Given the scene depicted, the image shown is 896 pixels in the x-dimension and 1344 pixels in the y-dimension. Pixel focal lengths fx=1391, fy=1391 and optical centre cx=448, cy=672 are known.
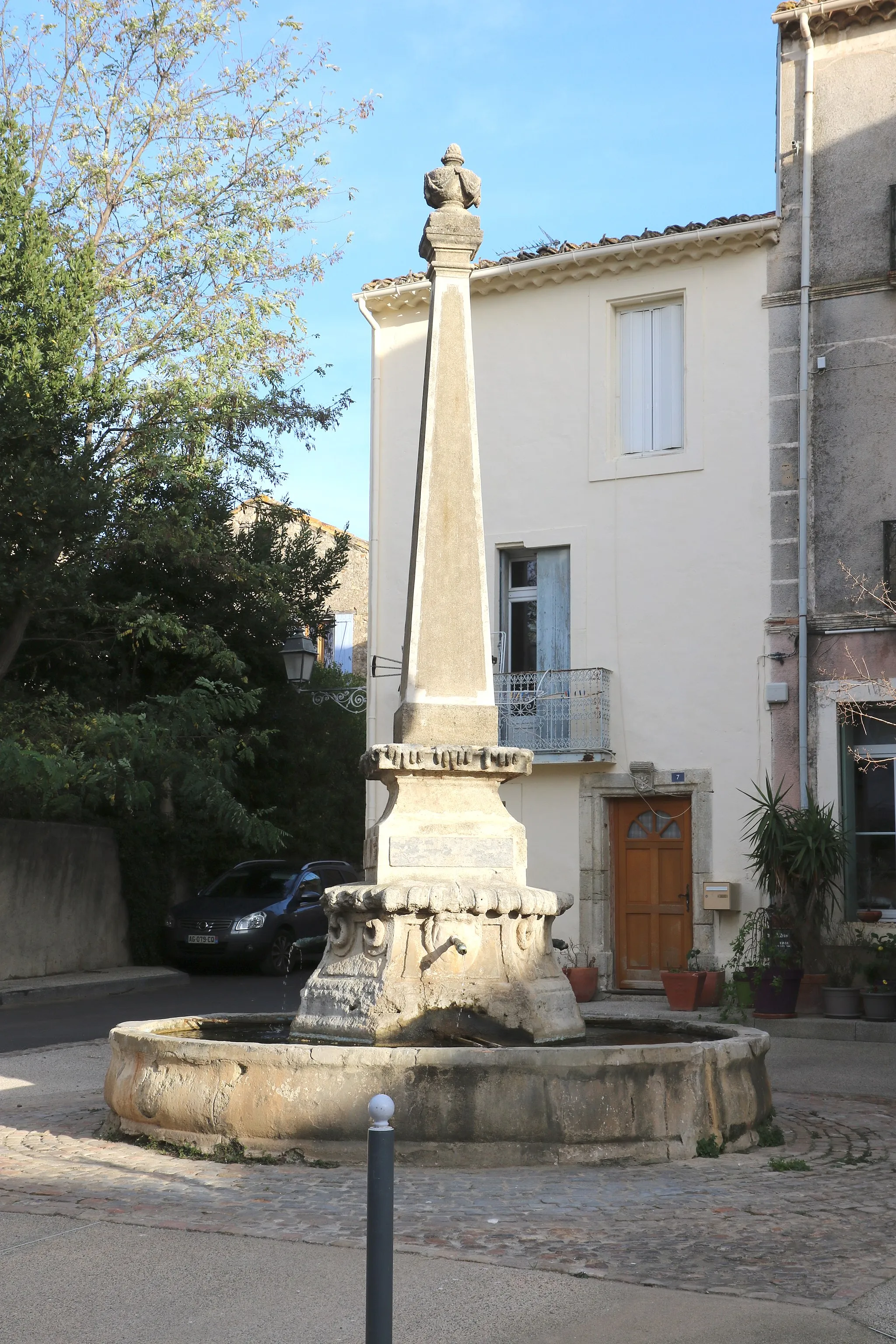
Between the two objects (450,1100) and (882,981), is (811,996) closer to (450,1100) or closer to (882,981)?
(882,981)

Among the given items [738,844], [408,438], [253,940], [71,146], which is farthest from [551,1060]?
[71,146]

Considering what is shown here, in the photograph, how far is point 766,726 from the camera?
50.8 ft

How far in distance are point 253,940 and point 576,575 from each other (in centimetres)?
748

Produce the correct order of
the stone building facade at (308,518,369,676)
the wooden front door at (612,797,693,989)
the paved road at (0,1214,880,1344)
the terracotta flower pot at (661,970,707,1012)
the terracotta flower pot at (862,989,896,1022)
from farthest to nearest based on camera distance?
the stone building facade at (308,518,369,676)
the wooden front door at (612,797,693,989)
the terracotta flower pot at (661,970,707,1012)
the terracotta flower pot at (862,989,896,1022)
the paved road at (0,1214,880,1344)

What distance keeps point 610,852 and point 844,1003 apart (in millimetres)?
3954

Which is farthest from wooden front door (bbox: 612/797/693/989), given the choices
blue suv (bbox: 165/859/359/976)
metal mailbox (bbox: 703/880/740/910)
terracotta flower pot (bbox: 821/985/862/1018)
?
blue suv (bbox: 165/859/359/976)

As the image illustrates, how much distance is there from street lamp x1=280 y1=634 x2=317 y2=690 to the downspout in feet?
3.13

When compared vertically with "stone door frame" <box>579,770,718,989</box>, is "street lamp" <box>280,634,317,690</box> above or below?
above

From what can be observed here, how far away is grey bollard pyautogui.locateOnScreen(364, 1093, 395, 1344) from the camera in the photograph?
2967mm

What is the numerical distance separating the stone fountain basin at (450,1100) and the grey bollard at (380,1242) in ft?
9.87

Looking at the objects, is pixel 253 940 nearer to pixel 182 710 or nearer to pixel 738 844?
pixel 182 710

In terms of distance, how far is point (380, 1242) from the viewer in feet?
9.78

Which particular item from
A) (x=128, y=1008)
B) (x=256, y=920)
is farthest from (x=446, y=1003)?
(x=256, y=920)

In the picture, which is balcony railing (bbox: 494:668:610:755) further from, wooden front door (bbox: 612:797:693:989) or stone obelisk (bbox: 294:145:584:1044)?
stone obelisk (bbox: 294:145:584:1044)
